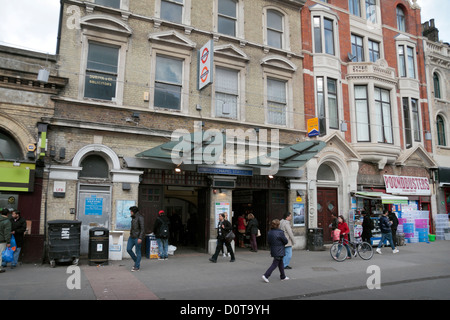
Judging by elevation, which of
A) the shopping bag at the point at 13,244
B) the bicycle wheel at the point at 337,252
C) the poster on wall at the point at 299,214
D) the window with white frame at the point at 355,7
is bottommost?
the bicycle wheel at the point at 337,252

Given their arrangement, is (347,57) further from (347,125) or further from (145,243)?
(145,243)

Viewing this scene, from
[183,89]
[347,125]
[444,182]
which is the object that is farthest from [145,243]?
[444,182]

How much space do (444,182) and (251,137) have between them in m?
14.3

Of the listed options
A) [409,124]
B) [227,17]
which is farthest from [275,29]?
[409,124]

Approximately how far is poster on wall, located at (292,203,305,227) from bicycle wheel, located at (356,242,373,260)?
379 centimetres

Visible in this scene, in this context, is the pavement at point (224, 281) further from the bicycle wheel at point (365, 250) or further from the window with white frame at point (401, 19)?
the window with white frame at point (401, 19)

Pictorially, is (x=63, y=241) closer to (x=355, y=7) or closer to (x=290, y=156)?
(x=290, y=156)

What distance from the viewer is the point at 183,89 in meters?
14.6

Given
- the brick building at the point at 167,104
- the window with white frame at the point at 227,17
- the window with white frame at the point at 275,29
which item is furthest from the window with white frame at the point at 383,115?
the window with white frame at the point at 227,17

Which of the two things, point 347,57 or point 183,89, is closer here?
point 183,89

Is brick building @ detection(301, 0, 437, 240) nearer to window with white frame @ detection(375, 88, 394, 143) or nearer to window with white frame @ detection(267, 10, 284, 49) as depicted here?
window with white frame @ detection(375, 88, 394, 143)

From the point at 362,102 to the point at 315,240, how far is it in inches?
343

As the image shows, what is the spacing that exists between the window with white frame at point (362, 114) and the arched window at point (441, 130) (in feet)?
23.8

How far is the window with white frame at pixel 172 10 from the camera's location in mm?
14898
